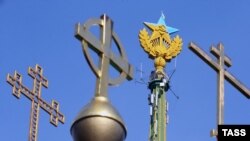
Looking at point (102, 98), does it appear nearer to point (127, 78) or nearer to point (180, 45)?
point (127, 78)

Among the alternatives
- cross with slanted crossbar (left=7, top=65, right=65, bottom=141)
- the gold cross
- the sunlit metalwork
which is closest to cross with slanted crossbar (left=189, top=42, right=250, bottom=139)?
the gold cross

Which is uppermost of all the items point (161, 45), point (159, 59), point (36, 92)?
point (161, 45)

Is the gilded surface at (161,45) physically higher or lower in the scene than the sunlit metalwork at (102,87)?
higher

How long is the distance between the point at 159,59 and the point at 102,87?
36.1m

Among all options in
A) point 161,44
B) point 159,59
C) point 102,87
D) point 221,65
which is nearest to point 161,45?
point 161,44

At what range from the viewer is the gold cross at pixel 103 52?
9.11m

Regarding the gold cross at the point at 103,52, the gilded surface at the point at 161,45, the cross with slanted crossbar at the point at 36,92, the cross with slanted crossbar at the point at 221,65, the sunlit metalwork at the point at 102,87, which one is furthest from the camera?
the gilded surface at the point at 161,45

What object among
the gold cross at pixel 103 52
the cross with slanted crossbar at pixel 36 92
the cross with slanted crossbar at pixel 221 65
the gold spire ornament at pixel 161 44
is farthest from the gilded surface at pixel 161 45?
the gold cross at pixel 103 52

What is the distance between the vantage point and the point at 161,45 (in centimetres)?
4459

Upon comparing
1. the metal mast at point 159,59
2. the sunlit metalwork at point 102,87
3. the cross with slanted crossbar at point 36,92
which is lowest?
the sunlit metalwork at point 102,87

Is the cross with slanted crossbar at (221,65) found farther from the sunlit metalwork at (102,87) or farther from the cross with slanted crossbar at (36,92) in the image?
the cross with slanted crossbar at (36,92)

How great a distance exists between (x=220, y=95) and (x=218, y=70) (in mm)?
803

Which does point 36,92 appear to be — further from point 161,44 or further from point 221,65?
point 221,65

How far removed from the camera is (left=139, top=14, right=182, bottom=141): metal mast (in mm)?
44237
